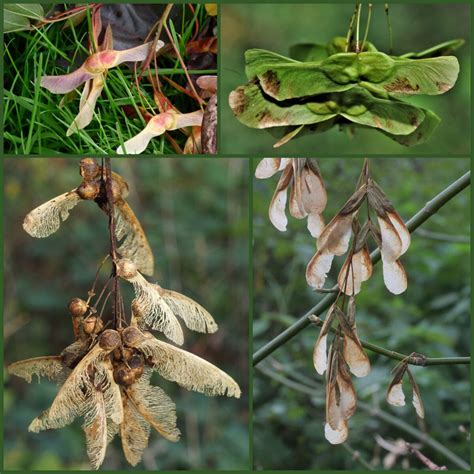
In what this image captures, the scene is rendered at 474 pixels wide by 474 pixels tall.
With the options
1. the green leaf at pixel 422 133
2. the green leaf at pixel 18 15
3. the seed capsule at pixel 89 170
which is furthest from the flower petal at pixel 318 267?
the green leaf at pixel 18 15

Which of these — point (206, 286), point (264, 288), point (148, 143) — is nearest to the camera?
point (148, 143)

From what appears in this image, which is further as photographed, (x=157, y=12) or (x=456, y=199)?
(x=456, y=199)

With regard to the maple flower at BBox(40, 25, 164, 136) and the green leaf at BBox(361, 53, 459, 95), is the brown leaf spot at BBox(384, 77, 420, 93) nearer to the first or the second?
the green leaf at BBox(361, 53, 459, 95)

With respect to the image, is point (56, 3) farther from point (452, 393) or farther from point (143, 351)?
point (452, 393)

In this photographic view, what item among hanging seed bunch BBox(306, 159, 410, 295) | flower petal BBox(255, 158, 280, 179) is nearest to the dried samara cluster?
hanging seed bunch BBox(306, 159, 410, 295)

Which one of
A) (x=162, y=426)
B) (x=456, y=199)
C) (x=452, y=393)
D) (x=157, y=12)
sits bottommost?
(x=452, y=393)

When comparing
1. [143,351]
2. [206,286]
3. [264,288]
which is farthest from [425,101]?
[143,351]

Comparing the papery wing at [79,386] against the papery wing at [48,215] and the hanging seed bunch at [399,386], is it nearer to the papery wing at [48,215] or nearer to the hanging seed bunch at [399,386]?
the papery wing at [48,215]
